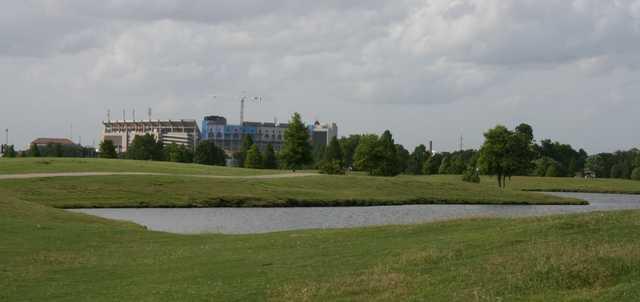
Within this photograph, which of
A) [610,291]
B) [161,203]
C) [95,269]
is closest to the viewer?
[610,291]

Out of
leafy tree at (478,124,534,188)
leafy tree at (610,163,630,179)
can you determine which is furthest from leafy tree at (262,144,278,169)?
leafy tree at (610,163,630,179)

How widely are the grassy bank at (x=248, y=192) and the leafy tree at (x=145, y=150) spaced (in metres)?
91.3

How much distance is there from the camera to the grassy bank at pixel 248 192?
70.1 m

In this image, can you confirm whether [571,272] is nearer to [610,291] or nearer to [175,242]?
[610,291]

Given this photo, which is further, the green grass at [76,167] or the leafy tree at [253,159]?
the leafy tree at [253,159]

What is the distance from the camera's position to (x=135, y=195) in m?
72.7

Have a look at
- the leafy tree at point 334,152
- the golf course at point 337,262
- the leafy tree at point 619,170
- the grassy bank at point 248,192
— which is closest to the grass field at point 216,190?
the grassy bank at point 248,192

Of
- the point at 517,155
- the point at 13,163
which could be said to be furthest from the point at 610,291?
the point at 517,155

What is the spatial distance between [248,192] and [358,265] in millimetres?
57812

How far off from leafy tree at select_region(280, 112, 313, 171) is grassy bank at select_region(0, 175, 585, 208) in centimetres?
2269

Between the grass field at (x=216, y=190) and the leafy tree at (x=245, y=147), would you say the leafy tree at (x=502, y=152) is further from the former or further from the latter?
the leafy tree at (x=245, y=147)

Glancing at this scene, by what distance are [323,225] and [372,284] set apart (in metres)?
34.4

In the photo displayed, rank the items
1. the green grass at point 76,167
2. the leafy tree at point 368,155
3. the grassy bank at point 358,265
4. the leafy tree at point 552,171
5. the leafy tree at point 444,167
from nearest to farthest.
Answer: the grassy bank at point 358,265, the green grass at point 76,167, the leafy tree at point 368,155, the leafy tree at point 552,171, the leafy tree at point 444,167

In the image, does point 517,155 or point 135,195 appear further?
point 517,155
